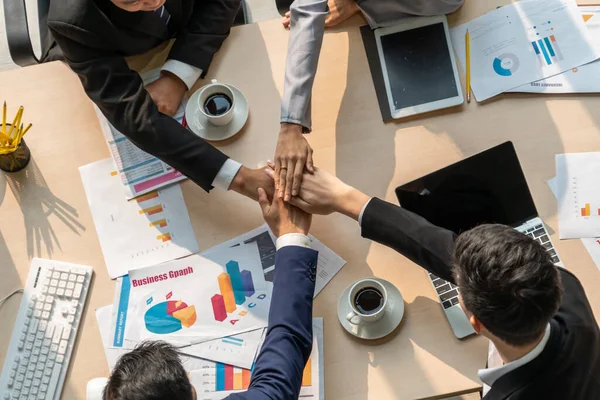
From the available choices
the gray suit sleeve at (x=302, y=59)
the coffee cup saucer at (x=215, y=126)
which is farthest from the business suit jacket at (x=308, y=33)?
the coffee cup saucer at (x=215, y=126)

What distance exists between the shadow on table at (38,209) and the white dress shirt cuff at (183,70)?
411 mm

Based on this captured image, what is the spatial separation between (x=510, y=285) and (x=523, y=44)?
0.75m

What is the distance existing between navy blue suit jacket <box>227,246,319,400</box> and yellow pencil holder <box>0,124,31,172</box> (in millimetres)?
684

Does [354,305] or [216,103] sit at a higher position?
[216,103]

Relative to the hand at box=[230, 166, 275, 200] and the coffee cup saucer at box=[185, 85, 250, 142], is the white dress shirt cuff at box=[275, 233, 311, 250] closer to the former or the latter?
the hand at box=[230, 166, 275, 200]

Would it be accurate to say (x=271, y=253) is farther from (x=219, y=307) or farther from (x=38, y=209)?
(x=38, y=209)

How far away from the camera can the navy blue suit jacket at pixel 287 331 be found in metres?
1.17

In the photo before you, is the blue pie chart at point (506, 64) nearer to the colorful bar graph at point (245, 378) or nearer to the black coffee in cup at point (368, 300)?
the black coffee in cup at point (368, 300)

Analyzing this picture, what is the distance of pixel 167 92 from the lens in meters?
1.50

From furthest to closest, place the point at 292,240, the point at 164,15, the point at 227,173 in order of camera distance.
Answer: the point at 164,15 → the point at 227,173 → the point at 292,240

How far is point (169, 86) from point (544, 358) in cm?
103

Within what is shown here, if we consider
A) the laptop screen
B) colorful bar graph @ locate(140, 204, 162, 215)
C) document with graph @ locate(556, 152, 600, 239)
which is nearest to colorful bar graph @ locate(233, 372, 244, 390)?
colorful bar graph @ locate(140, 204, 162, 215)

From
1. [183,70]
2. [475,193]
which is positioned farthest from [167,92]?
[475,193]

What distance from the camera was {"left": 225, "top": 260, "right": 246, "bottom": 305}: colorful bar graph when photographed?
1.37 meters
